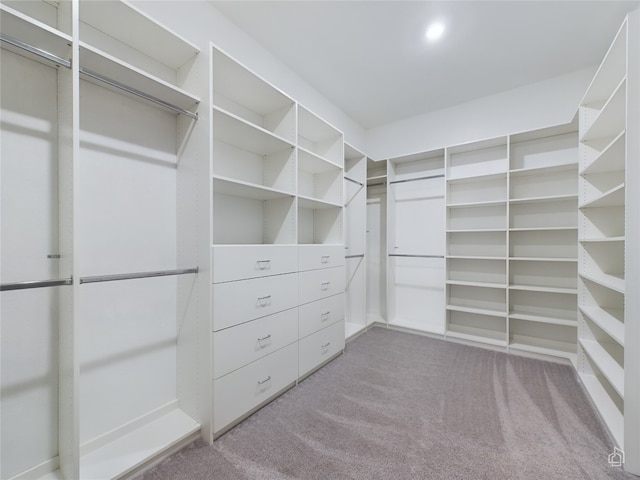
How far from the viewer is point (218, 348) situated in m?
1.48

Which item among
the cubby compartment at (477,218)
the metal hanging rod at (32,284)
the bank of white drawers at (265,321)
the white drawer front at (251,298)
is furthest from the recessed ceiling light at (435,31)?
the metal hanging rod at (32,284)

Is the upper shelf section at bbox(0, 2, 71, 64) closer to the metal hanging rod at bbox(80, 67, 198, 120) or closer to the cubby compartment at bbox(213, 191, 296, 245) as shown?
the metal hanging rod at bbox(80, 67, 198, 120)

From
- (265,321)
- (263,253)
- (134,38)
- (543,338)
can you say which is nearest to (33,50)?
(134,38)

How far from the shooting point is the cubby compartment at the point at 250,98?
5.48 ft

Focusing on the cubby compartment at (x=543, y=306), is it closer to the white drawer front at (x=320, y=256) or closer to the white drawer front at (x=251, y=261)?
the white drawer front at (x=320, y=256)

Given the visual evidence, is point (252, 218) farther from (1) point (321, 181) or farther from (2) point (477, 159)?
(2) point (477, 159)

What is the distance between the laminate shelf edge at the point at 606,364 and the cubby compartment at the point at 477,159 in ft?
5.64

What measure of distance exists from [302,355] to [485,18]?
116 inches

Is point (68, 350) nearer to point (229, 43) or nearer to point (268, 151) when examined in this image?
point (268, 151)

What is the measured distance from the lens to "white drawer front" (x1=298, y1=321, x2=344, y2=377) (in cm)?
210

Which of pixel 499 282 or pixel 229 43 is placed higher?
pixel 229 43

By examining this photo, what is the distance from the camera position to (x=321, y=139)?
277 centimetres

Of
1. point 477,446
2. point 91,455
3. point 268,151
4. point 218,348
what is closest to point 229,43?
point 268,151

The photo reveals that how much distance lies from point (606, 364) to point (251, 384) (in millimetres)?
2322
